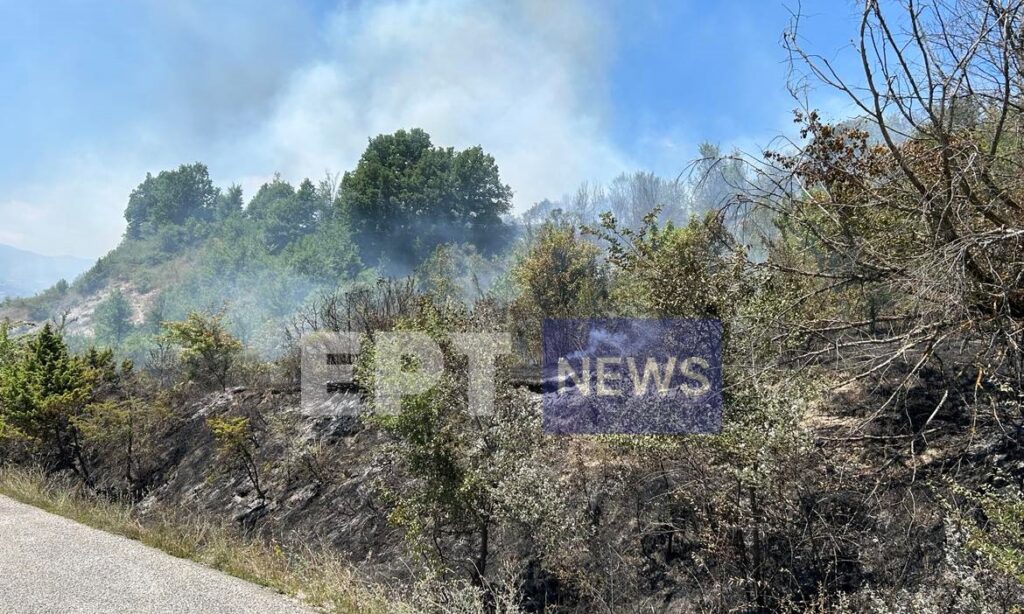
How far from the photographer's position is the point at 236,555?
6.72m

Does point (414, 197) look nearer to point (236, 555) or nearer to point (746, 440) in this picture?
point (236, 555)

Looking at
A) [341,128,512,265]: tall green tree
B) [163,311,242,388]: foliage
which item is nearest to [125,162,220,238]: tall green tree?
[341,128,512,265]: tall green tree

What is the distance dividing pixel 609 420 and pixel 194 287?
50.9 metres

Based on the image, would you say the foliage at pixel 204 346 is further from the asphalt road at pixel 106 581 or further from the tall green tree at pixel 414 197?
the tall green tree at pixel 414 197

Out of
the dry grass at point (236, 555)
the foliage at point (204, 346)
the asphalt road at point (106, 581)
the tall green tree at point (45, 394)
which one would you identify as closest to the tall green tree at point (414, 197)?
the foliage at point (204, 346)

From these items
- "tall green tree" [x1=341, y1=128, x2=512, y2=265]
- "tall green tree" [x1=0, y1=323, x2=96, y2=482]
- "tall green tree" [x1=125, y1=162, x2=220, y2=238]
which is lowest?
"tall green tree" [x1=0, y1=323, x2=96, y2=482]

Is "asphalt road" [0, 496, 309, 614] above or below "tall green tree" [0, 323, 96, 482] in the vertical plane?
below

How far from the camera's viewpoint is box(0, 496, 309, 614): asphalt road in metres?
4.53

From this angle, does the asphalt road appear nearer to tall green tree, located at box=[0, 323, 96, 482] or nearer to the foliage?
tall green tree, located at box=[0, 323, 96, 482]

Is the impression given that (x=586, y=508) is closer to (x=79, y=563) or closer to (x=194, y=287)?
(x=79, y=563)

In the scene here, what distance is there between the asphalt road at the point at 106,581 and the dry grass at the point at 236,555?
0.26m

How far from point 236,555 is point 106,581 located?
Result: 1773 mm

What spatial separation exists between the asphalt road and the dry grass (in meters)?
0.26

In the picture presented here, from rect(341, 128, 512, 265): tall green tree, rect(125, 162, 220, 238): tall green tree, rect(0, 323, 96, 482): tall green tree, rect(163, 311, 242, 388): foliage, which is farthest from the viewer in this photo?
rect(125, 162, 220, 238): tall green tree
